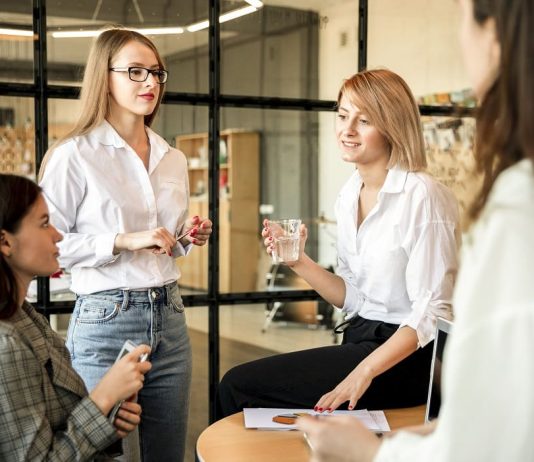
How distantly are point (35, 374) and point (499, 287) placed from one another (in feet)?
3.61

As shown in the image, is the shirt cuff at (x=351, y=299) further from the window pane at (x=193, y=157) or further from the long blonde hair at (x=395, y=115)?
the window pane at (x=193, y=157)

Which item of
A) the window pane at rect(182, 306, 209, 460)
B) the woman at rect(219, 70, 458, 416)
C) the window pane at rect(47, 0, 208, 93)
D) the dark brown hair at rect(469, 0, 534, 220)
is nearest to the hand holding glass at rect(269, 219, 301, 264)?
the woman at rect(219, 70, 458, 416)

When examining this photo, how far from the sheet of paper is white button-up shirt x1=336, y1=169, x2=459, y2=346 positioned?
0.77 ft

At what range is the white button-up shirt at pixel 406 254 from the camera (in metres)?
2.28

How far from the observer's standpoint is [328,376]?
235 centimetres

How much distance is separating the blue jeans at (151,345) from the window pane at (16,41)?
1.04 m

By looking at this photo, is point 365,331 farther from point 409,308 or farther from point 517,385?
point 517,385

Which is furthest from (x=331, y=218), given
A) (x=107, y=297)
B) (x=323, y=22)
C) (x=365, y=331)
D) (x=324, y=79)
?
(x=107, y=297)

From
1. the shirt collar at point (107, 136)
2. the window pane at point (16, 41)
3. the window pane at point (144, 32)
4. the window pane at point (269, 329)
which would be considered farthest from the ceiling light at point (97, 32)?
the window pane at point (269, 329)

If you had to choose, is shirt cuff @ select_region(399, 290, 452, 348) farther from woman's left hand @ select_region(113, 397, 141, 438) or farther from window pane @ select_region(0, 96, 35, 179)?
window pane @ select_region(0, 96, 35, 179)

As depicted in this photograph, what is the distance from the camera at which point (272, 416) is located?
209 cm

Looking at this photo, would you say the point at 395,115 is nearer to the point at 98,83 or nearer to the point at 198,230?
the point at 198,230

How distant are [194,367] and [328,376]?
1195mm

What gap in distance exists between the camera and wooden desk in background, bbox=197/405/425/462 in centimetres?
178
